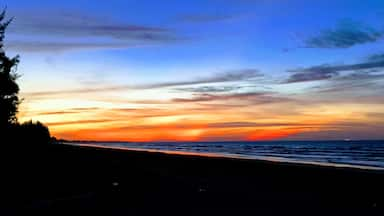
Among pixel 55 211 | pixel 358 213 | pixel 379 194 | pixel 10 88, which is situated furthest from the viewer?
pixel 10 88

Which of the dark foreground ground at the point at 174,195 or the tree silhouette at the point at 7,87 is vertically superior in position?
the tree silhouette at the point at 7,87

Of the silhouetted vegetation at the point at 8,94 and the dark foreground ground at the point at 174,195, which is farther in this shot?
the silhouetted vegetation at the point at 8,94

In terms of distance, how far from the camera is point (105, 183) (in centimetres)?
1992

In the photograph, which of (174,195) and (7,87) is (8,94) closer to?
(7,87)

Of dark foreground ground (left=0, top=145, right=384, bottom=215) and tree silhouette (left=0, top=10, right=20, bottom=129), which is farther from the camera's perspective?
tree silhouette (left=0, top=10, right=20, bottom=129)

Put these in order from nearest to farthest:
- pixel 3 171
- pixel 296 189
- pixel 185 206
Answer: pixel 185 206 → pixel 296 189 → pixel 3 171

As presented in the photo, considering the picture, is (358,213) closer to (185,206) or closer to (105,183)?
(185,206)

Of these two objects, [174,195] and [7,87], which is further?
[7,87]

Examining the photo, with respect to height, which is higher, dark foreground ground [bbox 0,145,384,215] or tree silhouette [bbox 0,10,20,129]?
tree silhouette [bbox 0,10,20,129]

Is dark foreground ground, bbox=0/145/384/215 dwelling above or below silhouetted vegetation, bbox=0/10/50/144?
below

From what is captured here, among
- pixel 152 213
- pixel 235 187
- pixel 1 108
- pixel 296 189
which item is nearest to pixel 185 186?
pixel 235 187

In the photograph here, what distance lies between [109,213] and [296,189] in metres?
9.39

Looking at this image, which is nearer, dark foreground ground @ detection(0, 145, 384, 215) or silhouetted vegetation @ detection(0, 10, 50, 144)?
dark foreground ground @ detection(0, 145, 384, 215)

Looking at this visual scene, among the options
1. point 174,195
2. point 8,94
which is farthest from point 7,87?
point 174,195
